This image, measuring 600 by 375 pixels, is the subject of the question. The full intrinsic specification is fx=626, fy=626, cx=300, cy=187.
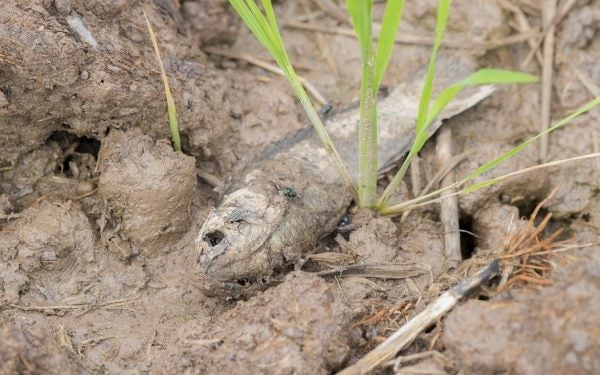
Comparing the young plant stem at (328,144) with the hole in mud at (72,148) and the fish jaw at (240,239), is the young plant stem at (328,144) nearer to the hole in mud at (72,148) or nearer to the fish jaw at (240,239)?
the fish jaw at (240,239)

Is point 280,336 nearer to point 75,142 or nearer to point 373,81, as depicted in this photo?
point 373,81

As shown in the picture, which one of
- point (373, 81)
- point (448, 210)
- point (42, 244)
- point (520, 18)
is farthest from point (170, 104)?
point (520, 18)

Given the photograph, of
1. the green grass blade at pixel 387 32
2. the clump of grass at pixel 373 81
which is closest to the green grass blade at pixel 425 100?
the clump of grass at pixel 373 81

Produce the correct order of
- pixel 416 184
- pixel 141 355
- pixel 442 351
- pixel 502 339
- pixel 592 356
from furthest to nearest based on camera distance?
pixel 416 184
pixel 141 355
pixel 442 351
pixel 502 339
pixel 592 356

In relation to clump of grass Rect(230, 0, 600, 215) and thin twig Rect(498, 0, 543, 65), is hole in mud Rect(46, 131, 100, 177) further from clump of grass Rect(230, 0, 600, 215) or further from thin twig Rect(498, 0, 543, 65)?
→ thin twig Rect(498, 0, 543, 65)

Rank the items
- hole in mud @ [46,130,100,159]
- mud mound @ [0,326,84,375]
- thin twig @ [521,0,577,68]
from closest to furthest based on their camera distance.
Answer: mud mound @ [0,326,84,375], hole in mud @ [46,130,100,159], thin twig @ [521,0,577,68]

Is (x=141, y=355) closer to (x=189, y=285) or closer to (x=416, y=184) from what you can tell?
(x=189, y=285)

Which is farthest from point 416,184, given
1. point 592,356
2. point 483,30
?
point 592,356

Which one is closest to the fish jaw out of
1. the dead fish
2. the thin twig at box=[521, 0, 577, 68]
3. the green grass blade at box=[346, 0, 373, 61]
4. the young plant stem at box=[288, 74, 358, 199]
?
the dead fish
